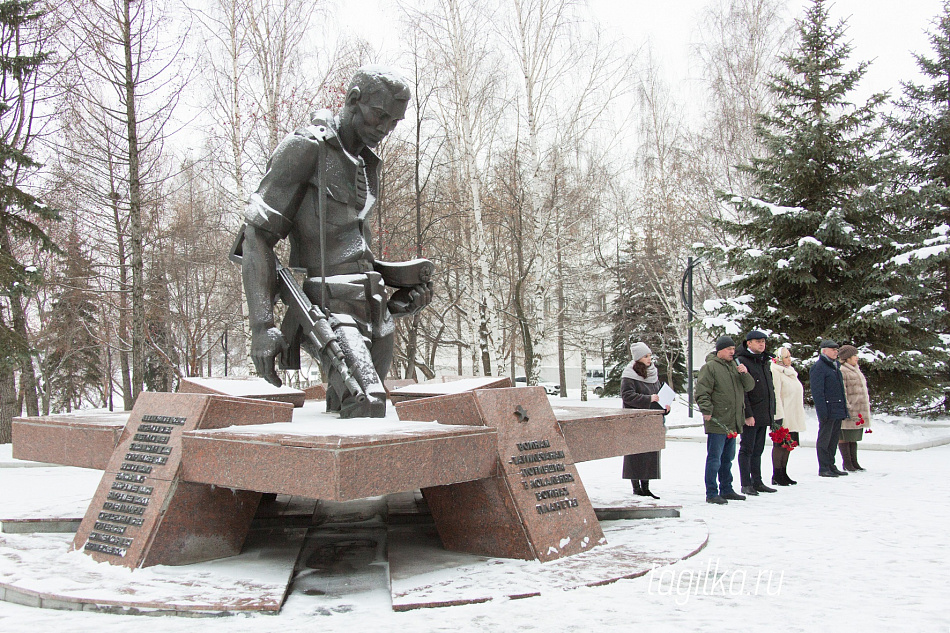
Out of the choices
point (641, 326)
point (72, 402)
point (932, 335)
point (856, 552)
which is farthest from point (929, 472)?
point (72, 402)

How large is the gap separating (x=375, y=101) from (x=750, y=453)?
5133 mm

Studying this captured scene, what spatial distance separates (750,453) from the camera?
7613 mm

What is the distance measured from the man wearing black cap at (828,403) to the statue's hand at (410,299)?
16.0 ft

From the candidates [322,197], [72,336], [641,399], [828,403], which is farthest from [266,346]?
[72,336]

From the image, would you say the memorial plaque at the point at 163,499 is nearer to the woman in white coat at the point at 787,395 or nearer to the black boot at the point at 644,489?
the black boot at the point at 644,489

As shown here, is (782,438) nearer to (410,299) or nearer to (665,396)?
(665,396)

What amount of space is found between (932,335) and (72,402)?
3534 cm

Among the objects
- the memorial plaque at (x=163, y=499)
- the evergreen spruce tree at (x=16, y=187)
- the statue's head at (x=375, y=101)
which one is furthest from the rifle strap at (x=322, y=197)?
the evergreen spruce tree at (x=16, y=187)

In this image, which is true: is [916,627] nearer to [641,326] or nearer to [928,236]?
[928,236]

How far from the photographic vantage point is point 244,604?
368 centimetres

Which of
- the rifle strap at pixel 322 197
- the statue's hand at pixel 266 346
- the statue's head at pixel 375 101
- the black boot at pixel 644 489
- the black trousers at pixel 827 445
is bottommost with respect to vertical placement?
the black boot at pixel 644 489

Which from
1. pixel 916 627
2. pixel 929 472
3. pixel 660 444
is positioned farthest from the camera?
pixel 929 472

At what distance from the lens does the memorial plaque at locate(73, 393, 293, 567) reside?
429 centimetres

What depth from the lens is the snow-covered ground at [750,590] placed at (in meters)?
3.44
